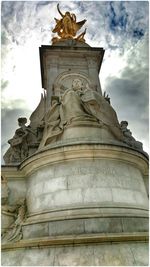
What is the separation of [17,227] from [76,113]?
14.5 ft

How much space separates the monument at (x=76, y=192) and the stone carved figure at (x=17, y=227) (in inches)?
1.1

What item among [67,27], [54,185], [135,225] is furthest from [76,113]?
[67,27]

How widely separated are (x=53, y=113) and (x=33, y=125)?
257 cm

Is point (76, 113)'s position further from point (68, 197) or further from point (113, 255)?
point (113, 255)

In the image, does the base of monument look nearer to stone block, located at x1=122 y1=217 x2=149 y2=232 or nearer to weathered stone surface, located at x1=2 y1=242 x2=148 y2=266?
weathered stone surface, located at x1=2 y1=242 x2=148 y2=266

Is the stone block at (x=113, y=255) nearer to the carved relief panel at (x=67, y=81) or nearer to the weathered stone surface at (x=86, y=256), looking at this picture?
the weathered stone surface at (x=86, y=256)

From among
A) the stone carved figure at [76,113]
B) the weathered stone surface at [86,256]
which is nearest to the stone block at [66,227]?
the weathered stone surface at [86,256]

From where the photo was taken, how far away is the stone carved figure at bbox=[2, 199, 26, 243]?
259 inches

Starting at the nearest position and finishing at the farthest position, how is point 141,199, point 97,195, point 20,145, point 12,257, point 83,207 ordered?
1. point 12,257
2. point 83,207
3. point 97,195
4. point 141,199
5. point 20,145

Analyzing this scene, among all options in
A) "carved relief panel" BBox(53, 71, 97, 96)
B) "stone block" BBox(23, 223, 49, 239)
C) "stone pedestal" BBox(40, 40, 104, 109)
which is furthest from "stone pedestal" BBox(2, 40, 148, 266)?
"stone pedestal" BBox(40, 40, 104, 109)

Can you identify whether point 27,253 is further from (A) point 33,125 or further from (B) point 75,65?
(B) point 75,65

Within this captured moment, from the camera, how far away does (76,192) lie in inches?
271

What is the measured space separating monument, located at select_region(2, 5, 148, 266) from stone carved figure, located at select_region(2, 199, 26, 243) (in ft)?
0.09

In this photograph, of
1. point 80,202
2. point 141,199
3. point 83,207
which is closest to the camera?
point 83,207
